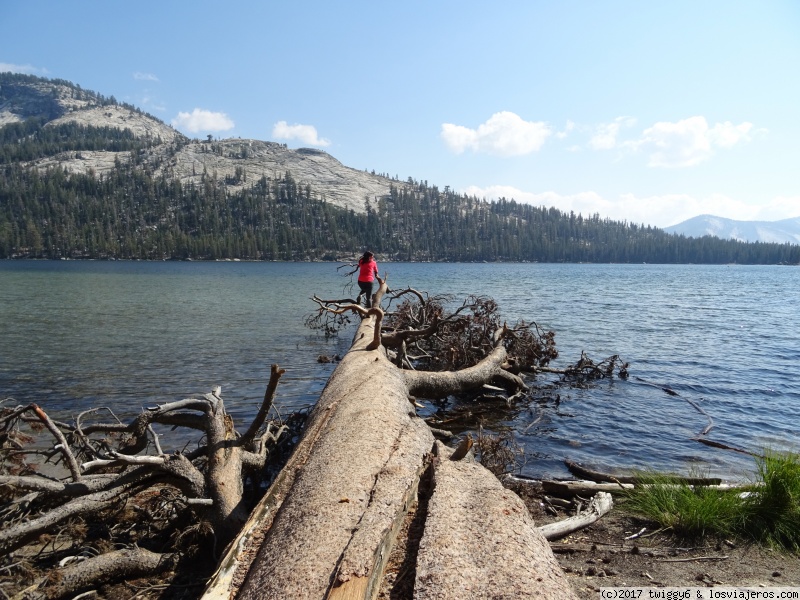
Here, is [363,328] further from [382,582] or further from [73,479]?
[382,582]

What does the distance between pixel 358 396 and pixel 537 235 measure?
195 metres

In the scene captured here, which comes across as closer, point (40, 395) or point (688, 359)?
point (40, 395)

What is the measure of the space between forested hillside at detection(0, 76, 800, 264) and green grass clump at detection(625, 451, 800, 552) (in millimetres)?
141287

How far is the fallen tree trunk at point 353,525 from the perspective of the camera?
250cm

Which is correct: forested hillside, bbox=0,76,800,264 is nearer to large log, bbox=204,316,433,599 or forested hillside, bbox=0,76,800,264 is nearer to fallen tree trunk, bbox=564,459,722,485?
fallen tree trunk, bbox=564,459,722,485

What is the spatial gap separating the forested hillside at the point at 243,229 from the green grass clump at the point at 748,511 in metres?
141

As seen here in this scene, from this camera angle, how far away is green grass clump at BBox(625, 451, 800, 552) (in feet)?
15.2

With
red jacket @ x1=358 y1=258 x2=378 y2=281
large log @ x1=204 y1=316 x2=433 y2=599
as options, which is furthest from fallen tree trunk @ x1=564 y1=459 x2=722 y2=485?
red jacket @ x1=358 y1=258 x2=378 y2=281

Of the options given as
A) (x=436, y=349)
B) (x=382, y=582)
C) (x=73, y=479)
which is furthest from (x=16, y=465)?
(x=436, y=349)

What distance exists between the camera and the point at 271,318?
27.3m

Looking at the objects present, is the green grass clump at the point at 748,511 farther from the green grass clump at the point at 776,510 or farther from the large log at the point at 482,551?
the large log at the point at 482,551

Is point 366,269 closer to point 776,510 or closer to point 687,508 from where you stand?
point 687,508

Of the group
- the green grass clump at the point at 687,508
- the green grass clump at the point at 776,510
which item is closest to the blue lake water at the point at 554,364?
the green grass clump at the point at 687,508

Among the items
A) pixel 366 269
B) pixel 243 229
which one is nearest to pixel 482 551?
pixel 366 269
